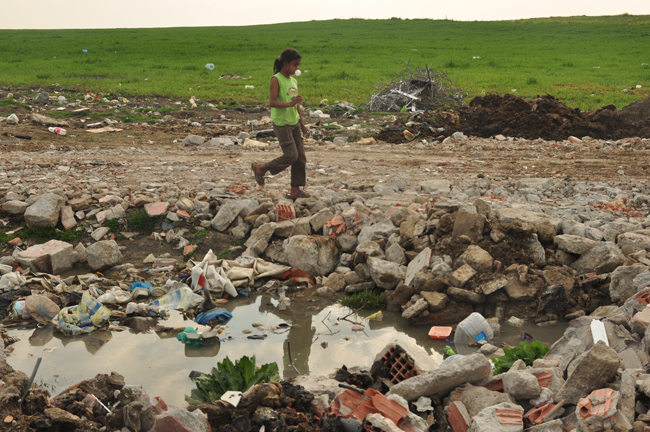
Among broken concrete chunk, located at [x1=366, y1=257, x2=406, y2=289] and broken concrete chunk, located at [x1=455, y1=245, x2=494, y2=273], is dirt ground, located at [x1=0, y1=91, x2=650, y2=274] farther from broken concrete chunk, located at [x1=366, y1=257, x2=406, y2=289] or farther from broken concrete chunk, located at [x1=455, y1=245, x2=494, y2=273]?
broken concrete chunk, located at [x1=455, y1=245, x2=494, y2=273]

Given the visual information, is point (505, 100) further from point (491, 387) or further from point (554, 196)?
point (491, 387)

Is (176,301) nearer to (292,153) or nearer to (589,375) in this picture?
(292,153)

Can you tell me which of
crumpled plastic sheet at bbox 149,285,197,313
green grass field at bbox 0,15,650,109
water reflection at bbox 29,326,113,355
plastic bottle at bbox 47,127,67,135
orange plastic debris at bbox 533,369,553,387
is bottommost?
water reflection at bbox 29,326,113,355

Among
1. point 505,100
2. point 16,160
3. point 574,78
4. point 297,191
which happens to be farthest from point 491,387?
point 574,78

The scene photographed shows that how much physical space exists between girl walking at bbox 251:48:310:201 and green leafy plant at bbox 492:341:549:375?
11.4ft

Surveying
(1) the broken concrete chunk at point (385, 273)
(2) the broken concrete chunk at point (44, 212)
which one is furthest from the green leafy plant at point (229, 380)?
(2) the broken concrete chunk at point (44, 212)

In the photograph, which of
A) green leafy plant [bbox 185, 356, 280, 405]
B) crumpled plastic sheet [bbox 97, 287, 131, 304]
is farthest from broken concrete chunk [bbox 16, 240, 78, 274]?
green leafy plant [bbox 185, 356, 280, 405]

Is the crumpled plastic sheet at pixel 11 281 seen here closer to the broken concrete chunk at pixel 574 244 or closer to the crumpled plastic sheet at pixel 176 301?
the crumpled plastic sheet at pixel 176 301

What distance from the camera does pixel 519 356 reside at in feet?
10.9

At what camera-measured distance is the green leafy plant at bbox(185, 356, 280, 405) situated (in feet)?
10.2

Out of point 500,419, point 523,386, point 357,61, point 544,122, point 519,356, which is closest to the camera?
point 500,419

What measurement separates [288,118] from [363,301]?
7.81 ft

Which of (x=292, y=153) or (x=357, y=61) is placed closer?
(x=292, y=153)

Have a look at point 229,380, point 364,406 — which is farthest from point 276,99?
point 364,406
